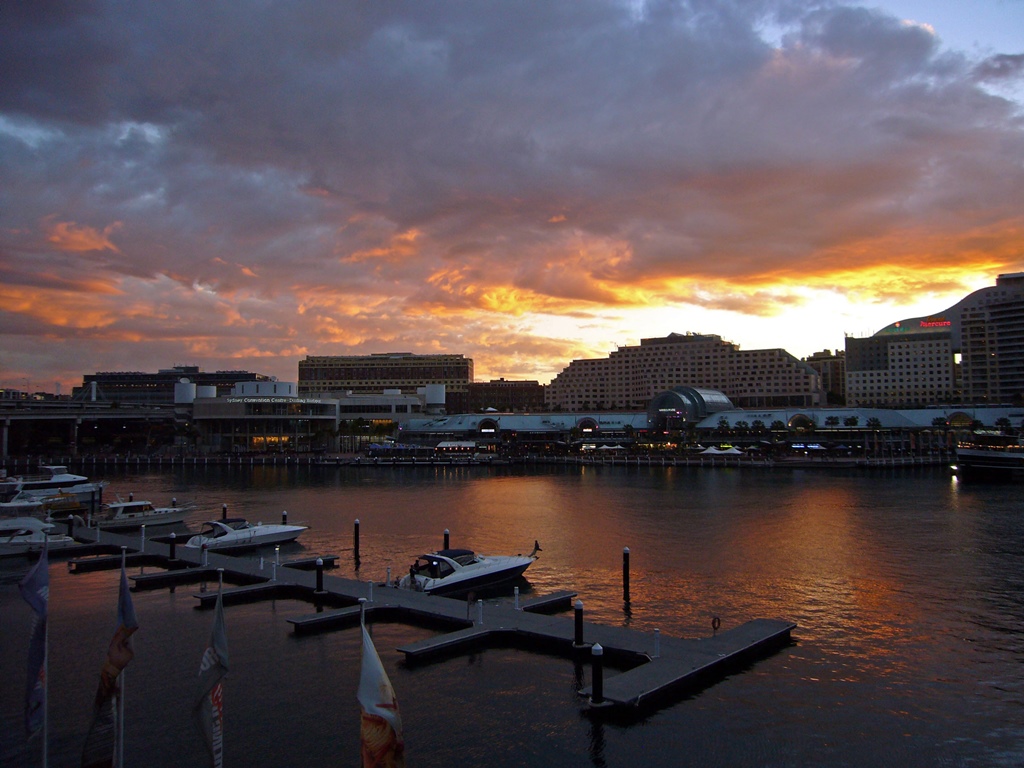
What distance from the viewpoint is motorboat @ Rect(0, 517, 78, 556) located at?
39.8m

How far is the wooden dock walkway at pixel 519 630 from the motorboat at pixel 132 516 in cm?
1692

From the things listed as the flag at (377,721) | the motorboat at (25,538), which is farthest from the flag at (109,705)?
the motorboat at (25,538)

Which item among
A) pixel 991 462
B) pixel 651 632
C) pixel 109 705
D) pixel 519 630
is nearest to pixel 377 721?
pixel 109 705

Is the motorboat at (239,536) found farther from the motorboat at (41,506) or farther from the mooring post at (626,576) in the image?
the mooring post at (626,576)

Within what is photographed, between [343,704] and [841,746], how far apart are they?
1175 centimetres

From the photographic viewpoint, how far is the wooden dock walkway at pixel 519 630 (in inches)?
792

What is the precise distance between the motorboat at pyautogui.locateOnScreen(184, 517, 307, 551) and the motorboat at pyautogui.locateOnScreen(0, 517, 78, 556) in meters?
6.46

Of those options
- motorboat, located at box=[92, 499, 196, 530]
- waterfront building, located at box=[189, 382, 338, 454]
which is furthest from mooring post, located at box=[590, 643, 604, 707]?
waterfront building, located at box=[189, 382, 338, 454]

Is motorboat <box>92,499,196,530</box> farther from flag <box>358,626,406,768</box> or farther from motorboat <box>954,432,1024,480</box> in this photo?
motorboat <box>954,432,1024,480</box>

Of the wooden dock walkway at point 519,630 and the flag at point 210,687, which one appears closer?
the flag at point 210,687

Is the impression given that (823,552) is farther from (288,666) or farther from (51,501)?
(51,501)

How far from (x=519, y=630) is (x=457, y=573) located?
7.45m

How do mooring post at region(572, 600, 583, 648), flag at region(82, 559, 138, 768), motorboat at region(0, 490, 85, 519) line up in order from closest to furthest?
flag at region(82, 559, 138, 768), mooring post at region(572, 600, 583, 648), motorboat at region(0, 490, 85, 519)

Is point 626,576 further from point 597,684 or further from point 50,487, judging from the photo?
point 50,487
